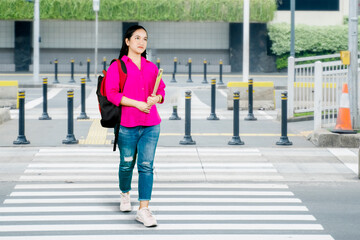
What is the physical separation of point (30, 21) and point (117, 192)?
2990 centimetres

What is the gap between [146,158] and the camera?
847 centimetres

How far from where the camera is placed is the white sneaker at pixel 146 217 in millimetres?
8477

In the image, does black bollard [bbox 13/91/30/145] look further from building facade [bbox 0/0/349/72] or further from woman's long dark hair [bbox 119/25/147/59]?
building facade [bbox 0/0/349/72]

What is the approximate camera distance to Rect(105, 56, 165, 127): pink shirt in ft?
27.7

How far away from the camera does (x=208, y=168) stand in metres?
12.0

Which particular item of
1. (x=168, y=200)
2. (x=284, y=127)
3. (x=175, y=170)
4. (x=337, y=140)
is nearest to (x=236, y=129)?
(x=284, y=127)

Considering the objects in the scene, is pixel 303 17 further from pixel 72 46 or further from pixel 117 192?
pixel 117 192

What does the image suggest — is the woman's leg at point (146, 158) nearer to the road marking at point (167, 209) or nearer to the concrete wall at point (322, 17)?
the road marking at point (167, 209)

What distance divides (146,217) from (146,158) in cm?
59

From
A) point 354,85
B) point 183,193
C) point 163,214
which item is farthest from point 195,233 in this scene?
point 354,85

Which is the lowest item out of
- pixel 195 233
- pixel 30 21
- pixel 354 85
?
pixel 195 233

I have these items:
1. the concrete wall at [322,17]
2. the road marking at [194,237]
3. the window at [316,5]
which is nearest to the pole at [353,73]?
the road marking at [194,237]

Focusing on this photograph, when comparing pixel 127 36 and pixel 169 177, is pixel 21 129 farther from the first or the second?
pixel 127 36

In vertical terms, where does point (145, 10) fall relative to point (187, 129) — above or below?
above
